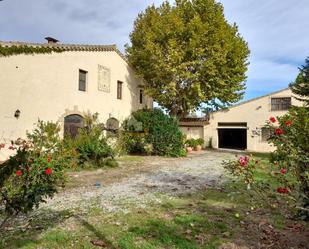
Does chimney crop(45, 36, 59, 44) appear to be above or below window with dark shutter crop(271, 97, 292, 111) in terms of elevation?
above

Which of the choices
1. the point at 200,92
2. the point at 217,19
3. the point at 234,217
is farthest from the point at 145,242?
the point at 217,19

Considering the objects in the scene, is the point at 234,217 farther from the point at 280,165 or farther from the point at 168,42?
the point at 168,42

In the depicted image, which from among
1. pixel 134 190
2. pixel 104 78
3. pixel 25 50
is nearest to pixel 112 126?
pixel 104 78

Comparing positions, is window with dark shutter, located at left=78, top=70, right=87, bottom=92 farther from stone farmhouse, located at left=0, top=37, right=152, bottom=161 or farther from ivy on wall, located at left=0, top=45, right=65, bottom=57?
ivy on wall, located at left=0, top=45, right=65, bottom=57

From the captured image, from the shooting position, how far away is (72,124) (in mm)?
17719

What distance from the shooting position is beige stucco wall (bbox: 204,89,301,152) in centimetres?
2738

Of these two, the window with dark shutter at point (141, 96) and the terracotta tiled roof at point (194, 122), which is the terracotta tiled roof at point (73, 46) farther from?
the terracotta tiled roof at point (194, 122)

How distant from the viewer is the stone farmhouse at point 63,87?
48.3 ft

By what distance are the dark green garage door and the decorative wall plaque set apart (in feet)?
47.4

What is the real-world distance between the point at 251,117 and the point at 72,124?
59.3ft

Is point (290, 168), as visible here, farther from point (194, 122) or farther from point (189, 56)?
point (194, 122)

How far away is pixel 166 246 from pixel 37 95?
1354 centimetres

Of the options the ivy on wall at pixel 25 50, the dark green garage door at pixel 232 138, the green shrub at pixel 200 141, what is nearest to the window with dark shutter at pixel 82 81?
the ivy on wall at pixel 25 50

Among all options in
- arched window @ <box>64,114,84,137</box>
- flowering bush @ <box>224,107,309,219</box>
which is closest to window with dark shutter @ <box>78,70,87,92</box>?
arched window @ <box>64,114,84,137</box>
